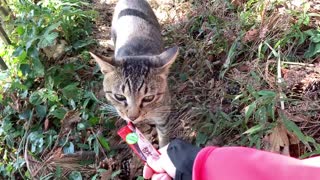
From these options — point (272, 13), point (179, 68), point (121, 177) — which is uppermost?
point (272, 13)

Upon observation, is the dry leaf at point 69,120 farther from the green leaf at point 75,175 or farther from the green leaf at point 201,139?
the green leaf at point 201,139

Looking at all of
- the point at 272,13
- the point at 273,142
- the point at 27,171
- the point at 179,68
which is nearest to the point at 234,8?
the point at 272,13

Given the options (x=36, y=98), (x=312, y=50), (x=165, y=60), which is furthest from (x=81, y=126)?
(x=312, y=50)

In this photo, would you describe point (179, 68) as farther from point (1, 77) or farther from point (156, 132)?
point (1, 77)

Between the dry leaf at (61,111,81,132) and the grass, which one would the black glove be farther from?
the dry leaf at (61,111,81,132)

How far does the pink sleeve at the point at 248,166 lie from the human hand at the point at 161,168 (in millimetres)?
236

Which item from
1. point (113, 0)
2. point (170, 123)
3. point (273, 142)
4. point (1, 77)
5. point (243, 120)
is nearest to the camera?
point (273, 142)

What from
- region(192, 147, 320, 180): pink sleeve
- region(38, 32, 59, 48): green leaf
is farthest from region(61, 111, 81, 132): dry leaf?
region(192, 147, 320, 180): pink sleeve

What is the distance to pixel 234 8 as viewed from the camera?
4.07 m

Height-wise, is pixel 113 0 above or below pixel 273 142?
above

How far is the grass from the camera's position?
289 cm

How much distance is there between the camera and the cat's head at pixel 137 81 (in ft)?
9.29

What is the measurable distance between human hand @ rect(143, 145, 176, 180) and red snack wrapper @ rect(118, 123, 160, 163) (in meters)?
0.06

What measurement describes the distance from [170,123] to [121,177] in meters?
0.55
